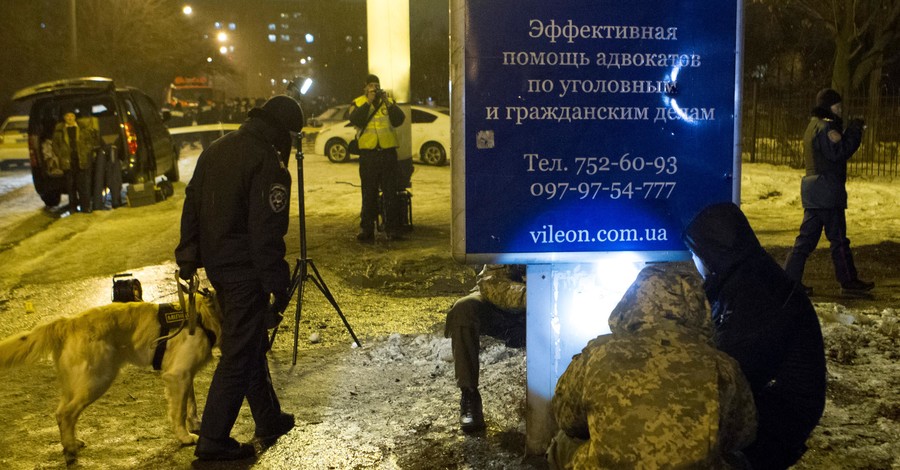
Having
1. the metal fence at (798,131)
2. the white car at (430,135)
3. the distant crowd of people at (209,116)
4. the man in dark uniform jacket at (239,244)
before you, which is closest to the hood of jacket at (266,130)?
the man in dark uniform jacket at (239,244)

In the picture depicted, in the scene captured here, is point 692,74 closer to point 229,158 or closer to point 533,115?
point 533,115

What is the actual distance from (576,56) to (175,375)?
261cm

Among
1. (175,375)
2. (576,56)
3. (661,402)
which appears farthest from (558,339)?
(175,375)

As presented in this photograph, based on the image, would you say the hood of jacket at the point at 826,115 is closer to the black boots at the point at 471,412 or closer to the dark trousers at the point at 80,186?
the black boots at the point at 471,412

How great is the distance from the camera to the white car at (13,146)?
25.1m

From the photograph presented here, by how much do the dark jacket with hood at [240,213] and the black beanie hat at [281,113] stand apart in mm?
90

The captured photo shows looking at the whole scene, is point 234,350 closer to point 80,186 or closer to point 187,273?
point 187,273

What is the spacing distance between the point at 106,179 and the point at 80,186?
1.38 feet

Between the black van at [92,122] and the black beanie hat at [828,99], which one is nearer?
the black beanie hat at [828,99]

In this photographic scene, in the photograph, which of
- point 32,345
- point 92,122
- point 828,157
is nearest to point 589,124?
point 32,345

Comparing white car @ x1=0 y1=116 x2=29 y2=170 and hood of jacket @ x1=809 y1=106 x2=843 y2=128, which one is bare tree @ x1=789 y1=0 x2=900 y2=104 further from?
white car @ x1=0 y1=116 x2=29 y2=170

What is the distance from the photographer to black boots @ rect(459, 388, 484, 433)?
16.0 feet

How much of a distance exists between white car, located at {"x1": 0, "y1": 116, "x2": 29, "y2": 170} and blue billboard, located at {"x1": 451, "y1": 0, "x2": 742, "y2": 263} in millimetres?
24363

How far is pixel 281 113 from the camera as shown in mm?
4652
